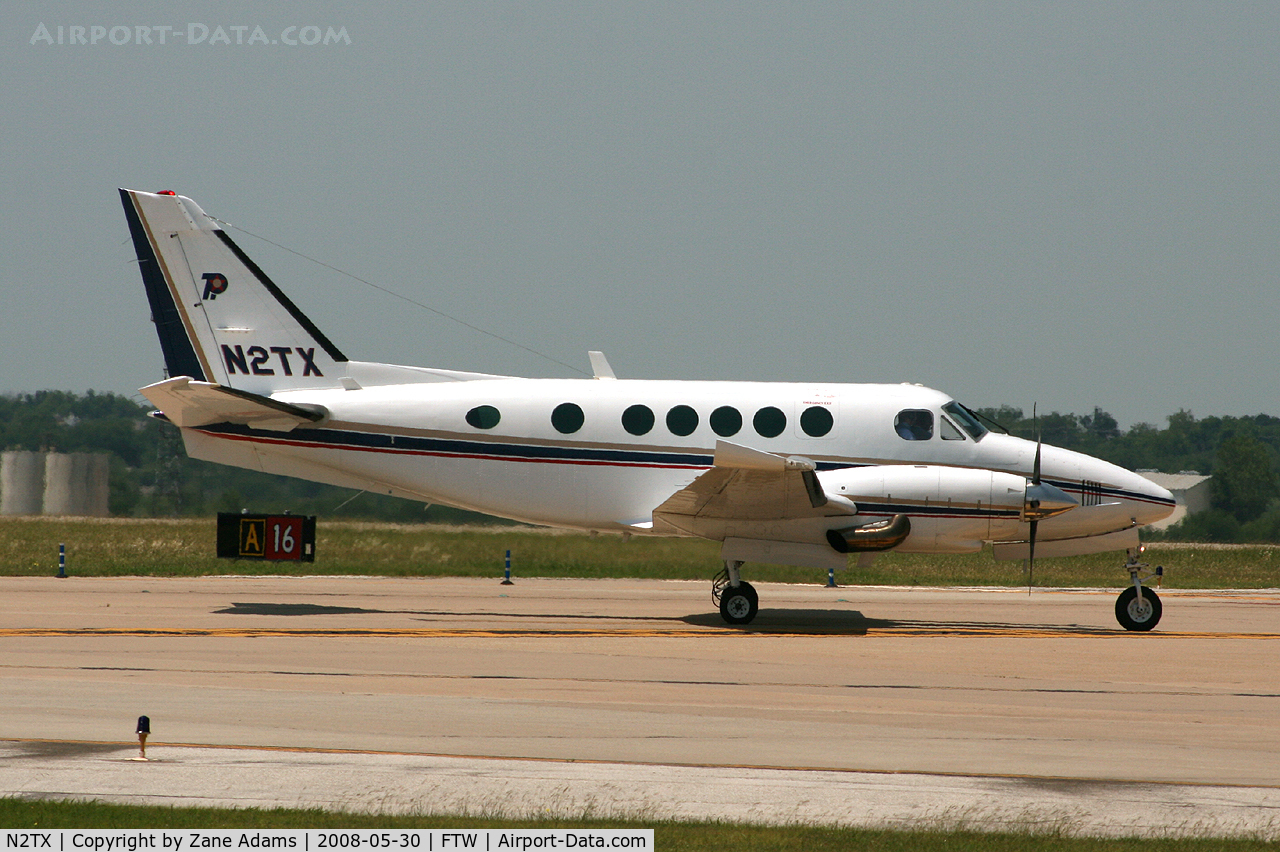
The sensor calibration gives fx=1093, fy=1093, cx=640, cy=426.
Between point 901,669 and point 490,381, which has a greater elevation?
point 490,381

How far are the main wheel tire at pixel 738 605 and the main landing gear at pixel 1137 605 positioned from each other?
18.8 ft

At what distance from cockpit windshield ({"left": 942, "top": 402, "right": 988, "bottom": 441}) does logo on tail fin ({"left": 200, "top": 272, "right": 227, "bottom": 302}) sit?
39.5 feet

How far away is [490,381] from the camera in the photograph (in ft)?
58.5

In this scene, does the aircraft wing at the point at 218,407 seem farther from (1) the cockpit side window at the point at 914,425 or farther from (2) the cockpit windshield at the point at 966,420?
(2) the cockpit windshield at the point at 966,420

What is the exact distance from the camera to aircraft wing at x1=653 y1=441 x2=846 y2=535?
14836 millimetres

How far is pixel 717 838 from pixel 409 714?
4.23 meters

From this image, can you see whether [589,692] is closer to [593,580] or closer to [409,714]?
[409,714]

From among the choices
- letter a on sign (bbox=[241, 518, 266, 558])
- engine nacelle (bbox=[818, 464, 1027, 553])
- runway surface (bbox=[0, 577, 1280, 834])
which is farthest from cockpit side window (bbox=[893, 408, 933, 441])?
letter a on sign (bbox=[241, 518, 266, 558])

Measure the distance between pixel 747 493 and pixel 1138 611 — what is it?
21.2 feet

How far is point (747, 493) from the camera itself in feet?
51.6

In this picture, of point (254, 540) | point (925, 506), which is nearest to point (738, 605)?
point (925, 506)

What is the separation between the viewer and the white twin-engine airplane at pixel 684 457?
643 inches

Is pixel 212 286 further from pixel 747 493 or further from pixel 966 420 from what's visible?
pixel 966 420

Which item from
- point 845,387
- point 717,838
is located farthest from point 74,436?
point 717,838
